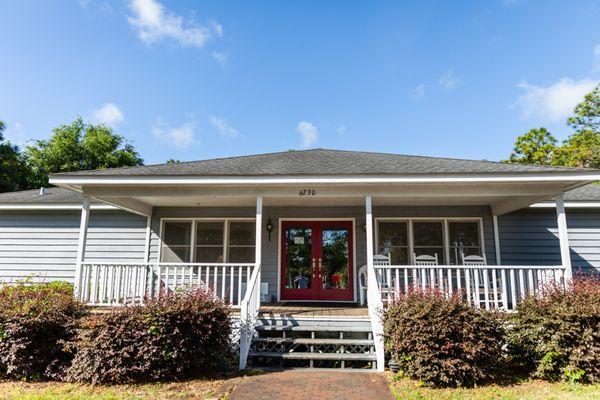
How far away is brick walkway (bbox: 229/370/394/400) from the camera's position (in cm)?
424

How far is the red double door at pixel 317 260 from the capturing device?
8.78 meters

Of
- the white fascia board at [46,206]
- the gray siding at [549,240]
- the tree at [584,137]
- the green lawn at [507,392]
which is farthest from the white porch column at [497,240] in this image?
the tree at [584,137]

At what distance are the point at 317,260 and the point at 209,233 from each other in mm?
2887

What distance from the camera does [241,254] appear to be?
9.10 metres

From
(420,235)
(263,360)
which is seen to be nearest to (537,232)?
(420,235)

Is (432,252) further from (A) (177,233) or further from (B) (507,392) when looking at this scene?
(A) (177,233)

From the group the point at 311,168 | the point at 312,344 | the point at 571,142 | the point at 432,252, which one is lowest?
the point at 312,344

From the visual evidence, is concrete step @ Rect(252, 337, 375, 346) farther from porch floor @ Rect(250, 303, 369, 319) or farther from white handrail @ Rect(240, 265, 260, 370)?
porch floor @ Rect(250, 303, 369, 319)

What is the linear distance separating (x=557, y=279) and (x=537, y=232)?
2.98m

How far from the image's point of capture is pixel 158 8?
959 centimetres

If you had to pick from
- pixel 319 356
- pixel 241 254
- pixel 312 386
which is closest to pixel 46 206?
pixel 241 254

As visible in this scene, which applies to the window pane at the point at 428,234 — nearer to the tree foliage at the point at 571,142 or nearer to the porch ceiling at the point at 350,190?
the porch ceiling at the point at 350,190

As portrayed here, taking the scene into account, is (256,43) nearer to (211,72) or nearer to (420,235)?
(211,72)

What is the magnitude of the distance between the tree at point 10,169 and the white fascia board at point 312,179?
18.2 metres
